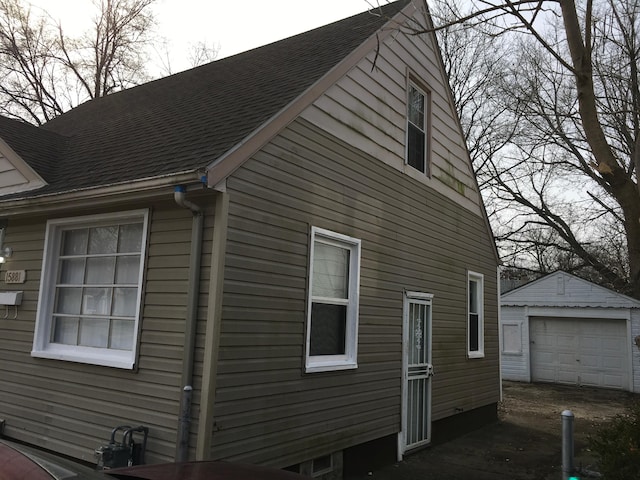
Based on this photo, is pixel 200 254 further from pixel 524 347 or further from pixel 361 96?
pixel 524 347

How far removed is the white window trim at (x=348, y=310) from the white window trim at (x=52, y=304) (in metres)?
1.77

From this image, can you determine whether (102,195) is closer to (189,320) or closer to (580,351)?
(189,320)

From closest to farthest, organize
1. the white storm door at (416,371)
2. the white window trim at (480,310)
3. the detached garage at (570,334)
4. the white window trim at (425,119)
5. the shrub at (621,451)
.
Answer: the shrub at (621,451)
the white storm door at (416,371)
the white window trim at (425,119)
the white window trim at (480,310)
the detached garage at (570,334)

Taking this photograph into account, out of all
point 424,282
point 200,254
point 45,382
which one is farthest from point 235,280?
point 424,282

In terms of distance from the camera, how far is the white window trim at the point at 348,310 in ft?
18.5

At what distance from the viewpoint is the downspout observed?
4316 millimetres

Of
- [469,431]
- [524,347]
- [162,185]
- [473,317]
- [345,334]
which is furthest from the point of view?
[524,347]

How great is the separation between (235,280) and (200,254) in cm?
40

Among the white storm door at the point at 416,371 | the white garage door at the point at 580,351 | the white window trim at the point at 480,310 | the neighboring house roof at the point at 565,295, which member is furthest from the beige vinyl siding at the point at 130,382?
the white garage door at the point at 580,351

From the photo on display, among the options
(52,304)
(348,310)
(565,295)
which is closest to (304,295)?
(348,310)

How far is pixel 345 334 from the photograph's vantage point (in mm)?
6270

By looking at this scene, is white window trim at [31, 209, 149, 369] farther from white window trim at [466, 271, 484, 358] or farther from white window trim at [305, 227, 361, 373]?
white window trim at [466, 271, 484, 358]

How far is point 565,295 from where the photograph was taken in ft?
55.4

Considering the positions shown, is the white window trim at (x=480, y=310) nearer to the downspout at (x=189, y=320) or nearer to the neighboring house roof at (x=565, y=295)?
the downspout at (x=189, y=320)
